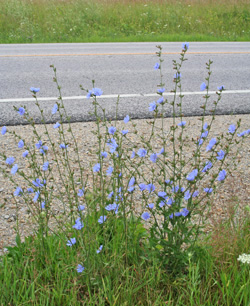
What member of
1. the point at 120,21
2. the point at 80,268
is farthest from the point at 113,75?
the point at 120,21

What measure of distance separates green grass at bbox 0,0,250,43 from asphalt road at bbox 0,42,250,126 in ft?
4.02

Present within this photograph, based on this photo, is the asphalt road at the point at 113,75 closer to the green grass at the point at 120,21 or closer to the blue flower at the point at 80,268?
the green grass at the point at 120,21

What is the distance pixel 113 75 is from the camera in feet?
22.2

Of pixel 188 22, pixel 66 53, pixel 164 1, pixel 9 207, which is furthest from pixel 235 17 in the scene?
pixel 9 207

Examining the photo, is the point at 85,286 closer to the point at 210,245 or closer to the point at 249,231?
the point at 210,245

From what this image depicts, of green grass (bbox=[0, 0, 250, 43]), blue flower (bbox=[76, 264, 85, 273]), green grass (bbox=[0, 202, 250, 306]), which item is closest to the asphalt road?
green grass (bbox=[0, 0, 250, 43])

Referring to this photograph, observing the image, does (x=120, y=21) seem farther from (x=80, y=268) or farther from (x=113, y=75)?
(x=80, y=268)

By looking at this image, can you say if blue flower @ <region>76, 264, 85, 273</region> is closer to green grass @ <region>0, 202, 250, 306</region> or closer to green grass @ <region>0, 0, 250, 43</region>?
green grass @ <region>0, 202, 250, 306</region>

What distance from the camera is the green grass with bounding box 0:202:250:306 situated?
1931mm

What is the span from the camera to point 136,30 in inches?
461

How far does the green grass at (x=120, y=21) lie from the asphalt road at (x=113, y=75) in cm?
123

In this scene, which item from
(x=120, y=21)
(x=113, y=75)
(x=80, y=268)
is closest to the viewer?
(x=80, y=268)

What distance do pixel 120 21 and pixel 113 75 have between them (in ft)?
19.9

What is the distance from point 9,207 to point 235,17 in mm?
11771
